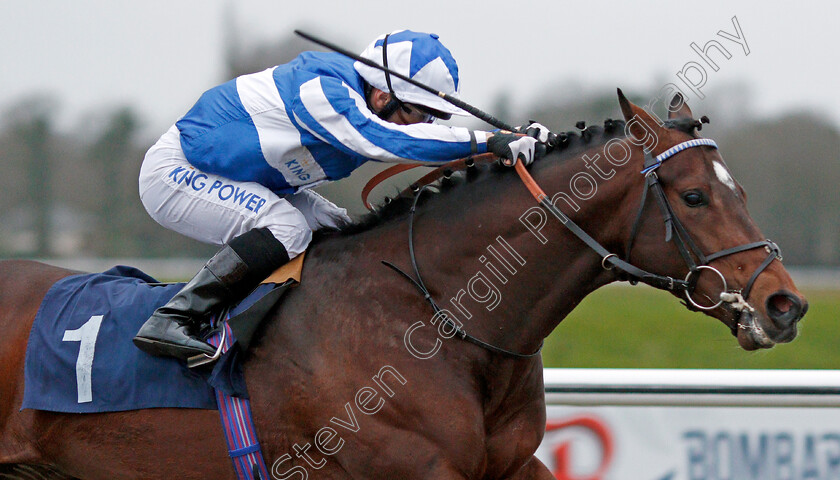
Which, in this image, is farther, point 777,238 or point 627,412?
point 777,238

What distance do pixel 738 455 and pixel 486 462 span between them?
5.73 feet

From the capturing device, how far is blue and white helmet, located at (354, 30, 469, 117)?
299 centimetres

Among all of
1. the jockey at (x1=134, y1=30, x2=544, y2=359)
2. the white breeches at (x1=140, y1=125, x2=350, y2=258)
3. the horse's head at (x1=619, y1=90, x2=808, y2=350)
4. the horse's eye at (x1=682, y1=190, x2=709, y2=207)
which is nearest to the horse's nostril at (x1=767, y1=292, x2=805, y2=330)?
the horse's head at (x1=619, y1=90, x2=808, y2=350)

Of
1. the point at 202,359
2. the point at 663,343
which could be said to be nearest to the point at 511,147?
the point at 202,359

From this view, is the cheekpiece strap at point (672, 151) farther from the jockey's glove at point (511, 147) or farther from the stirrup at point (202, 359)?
the stirrup at point (202, 359)

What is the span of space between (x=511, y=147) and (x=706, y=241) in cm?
65

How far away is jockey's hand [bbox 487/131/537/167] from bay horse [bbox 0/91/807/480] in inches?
2.7

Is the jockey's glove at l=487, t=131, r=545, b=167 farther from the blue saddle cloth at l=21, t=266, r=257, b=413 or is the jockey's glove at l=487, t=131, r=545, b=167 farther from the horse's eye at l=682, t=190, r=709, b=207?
the blue saddle cloth at l=21, t=266, r=257, b=413

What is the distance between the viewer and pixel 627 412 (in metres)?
4.04

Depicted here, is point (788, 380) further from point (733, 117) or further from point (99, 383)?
point (733, 117)

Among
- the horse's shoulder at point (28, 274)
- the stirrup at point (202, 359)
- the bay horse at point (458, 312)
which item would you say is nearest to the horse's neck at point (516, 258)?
the bay horse at point (458, 312)

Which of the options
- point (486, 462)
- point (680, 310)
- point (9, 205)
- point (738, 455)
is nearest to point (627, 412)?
point (738, 455)

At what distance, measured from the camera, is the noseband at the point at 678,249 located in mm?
2510

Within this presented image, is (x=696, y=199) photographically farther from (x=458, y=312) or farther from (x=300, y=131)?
(x=300, y=131)
